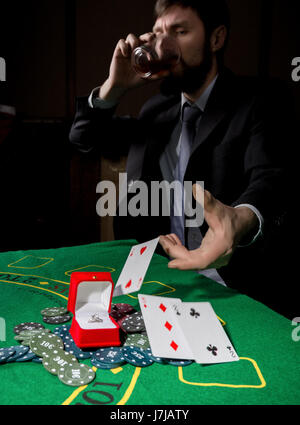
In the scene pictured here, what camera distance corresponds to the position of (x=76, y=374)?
784 mm

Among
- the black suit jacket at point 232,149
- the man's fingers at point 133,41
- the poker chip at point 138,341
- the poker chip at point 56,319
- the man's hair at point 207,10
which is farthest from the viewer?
the man's hair at point 207,10

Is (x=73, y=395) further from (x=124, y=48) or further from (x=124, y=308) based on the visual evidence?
(x=124, y=48)

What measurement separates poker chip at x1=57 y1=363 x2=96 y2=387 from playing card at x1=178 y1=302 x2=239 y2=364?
24 cm

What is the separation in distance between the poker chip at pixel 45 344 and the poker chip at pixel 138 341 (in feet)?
0.53

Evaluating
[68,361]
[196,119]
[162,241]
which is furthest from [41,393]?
[196,119]

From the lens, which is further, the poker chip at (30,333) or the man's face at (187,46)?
the man's face at (187,46)

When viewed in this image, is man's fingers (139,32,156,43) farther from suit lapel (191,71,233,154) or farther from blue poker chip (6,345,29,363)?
blue poker chip (6,345,29,363)

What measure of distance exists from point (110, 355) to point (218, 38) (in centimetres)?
180

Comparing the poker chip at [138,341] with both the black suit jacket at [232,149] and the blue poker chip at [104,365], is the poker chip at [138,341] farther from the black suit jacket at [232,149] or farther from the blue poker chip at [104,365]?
the black suit jacket at [232,149]

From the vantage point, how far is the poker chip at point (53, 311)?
106cm

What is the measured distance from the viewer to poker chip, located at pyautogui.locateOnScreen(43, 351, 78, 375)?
80cm
